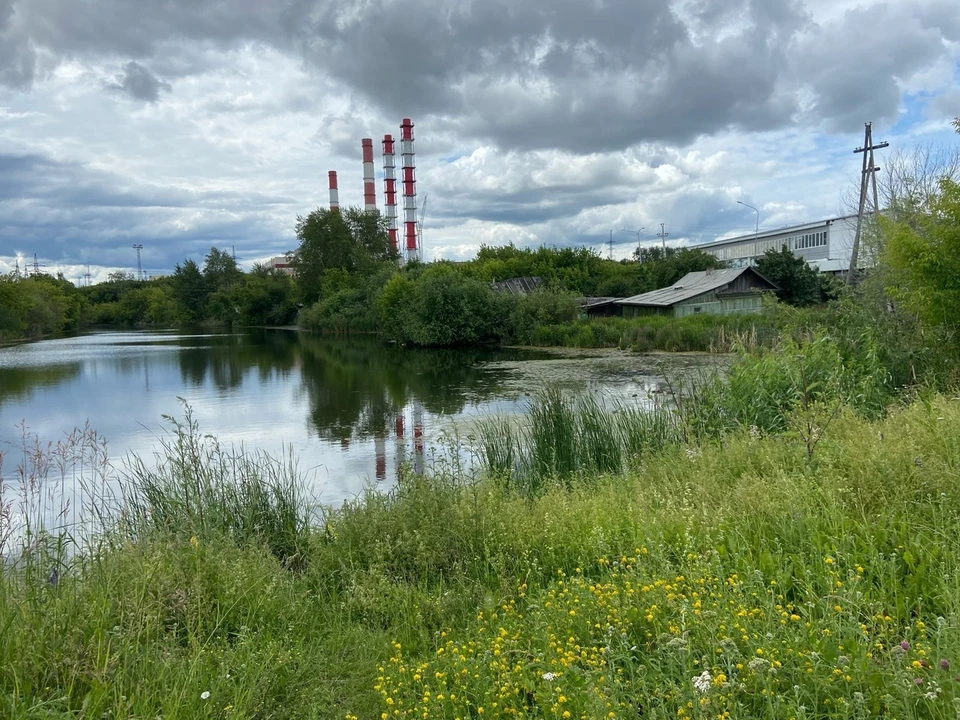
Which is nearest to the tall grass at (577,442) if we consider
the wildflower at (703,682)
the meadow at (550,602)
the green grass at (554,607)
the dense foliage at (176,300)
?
the meadow at (550,602)

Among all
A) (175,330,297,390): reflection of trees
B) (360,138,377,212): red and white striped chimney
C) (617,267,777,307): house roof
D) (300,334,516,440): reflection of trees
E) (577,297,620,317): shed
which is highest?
(360,138,377,212): red and white striped chimney

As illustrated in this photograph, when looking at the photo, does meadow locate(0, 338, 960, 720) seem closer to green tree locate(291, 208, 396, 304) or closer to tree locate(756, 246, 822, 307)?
tree locate(756, 246, 822, 307)

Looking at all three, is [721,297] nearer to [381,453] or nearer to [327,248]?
[381,453]

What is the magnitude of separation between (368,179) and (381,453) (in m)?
74.5

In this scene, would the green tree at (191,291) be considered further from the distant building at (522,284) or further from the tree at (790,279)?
the tree at (790,279)

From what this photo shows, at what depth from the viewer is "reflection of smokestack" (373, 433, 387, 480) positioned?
10.9 meters

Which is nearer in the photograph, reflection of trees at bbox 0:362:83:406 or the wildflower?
the wildflower

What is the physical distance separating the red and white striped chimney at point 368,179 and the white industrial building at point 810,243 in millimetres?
38875

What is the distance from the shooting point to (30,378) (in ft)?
85.1

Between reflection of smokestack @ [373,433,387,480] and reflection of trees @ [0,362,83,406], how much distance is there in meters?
12.5

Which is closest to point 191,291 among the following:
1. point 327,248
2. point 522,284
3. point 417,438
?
point 327,248

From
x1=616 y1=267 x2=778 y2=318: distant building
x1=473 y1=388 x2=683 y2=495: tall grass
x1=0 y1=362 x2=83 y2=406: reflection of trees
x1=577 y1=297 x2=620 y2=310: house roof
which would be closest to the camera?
x1=473 y1=388 x2=683 y2=495: tall grass

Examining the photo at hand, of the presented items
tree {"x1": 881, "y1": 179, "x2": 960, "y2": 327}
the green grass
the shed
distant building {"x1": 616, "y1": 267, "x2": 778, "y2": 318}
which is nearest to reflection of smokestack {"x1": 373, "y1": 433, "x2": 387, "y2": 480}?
the green grass

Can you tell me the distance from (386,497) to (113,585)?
2.72 meters
